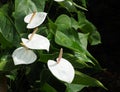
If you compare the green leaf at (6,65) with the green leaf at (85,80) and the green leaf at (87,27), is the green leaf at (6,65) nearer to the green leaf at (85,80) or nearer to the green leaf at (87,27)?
the green leaf at (85,80)

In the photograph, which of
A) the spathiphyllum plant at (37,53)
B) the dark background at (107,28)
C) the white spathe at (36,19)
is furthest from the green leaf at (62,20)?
the dark background at (107,28)

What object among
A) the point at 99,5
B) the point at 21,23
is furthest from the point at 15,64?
the point at 99,5

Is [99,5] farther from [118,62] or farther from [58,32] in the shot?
[58,32]

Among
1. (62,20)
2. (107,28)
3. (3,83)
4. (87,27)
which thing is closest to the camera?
(3,83)

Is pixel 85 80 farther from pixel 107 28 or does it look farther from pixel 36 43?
pixel 107 28

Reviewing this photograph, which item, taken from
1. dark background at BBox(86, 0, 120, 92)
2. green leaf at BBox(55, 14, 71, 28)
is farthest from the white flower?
dark background at BBox(86, 0, 120, 92)

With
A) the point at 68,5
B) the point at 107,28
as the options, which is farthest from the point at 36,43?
the point at 107,28

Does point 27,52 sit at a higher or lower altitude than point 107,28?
higher
